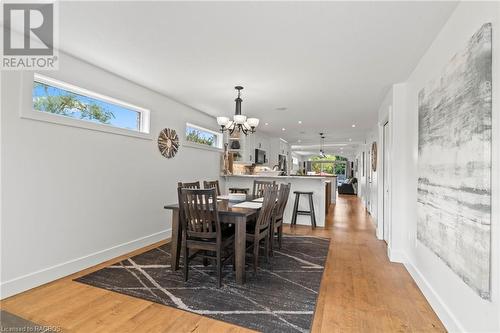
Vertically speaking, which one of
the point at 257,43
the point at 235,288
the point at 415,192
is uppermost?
the point at 257,43

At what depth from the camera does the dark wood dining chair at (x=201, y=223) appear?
8.68 feet

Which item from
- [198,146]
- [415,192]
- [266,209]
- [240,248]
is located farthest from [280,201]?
[198,146]

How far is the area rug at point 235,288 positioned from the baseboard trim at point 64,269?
240 mm

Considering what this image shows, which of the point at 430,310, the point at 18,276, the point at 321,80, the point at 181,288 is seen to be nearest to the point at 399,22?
the point at 321,80

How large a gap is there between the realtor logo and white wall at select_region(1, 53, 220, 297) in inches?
4.6

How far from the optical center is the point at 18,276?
2.51 meters

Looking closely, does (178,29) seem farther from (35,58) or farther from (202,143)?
(202,143)

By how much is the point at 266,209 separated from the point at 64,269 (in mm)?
2377

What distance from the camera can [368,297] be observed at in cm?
249

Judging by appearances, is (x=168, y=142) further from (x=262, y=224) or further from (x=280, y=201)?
(x=262, y=224)

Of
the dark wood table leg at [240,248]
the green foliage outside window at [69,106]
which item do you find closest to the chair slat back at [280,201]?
the dark wood table leg at [240,248]

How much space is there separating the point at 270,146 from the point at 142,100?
6.24 meters

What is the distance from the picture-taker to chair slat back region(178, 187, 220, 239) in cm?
263

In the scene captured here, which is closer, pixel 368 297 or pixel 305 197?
pixel 368 297
